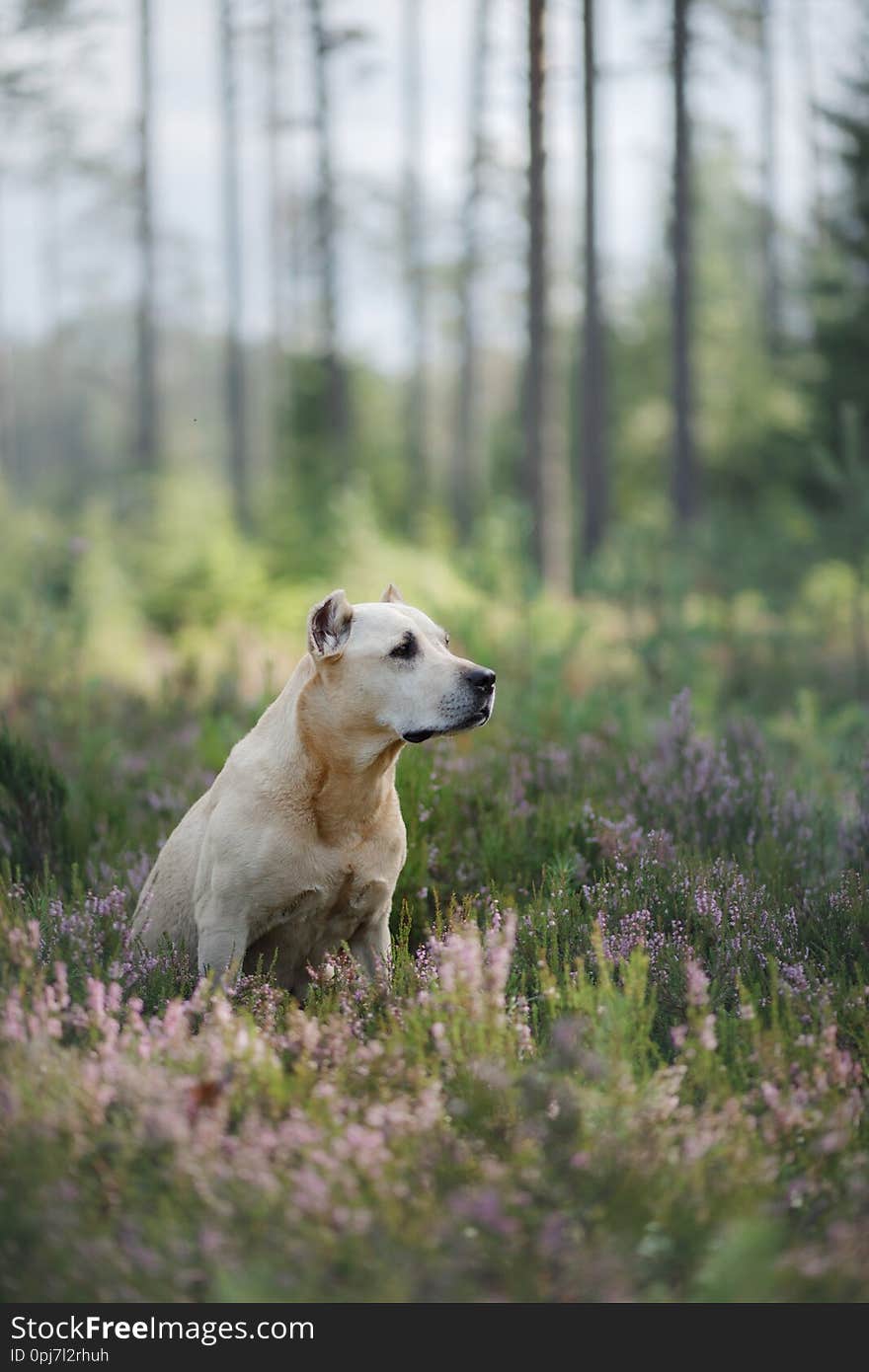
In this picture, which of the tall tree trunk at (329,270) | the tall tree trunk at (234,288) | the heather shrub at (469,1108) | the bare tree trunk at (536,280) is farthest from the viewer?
the tall tree trunk at (234,288)

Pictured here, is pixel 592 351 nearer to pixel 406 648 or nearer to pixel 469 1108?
pixel 406 648

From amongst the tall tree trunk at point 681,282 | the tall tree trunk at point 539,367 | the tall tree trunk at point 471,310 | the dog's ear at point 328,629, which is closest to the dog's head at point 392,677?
the dog's ear at point 328,629

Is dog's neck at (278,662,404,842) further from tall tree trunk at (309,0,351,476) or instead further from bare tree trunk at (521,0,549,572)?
tall tree trunk at (309,0,351,476)

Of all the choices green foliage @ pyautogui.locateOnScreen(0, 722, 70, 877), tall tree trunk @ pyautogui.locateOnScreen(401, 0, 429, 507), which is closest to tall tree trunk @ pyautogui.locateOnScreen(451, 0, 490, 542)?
tall tree trunk @ pyautogui.locateOnScreen(401, 0, 429, 507)

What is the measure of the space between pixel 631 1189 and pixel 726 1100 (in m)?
0.49

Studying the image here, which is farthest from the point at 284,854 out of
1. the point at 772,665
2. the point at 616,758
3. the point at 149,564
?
the point at 149,564

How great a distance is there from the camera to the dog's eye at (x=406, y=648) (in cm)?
404

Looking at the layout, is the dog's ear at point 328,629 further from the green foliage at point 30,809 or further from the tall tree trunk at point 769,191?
the tall tree trunk at point 769,191

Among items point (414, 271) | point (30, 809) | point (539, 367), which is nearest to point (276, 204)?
point (414, 271)

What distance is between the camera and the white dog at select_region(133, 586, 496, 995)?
12.9ft

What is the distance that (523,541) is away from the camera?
34.3 feet

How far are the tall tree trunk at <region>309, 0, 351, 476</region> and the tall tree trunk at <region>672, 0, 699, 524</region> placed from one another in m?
5.48

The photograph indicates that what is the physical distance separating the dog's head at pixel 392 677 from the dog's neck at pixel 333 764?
50 mm

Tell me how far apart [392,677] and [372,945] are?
979 mm
